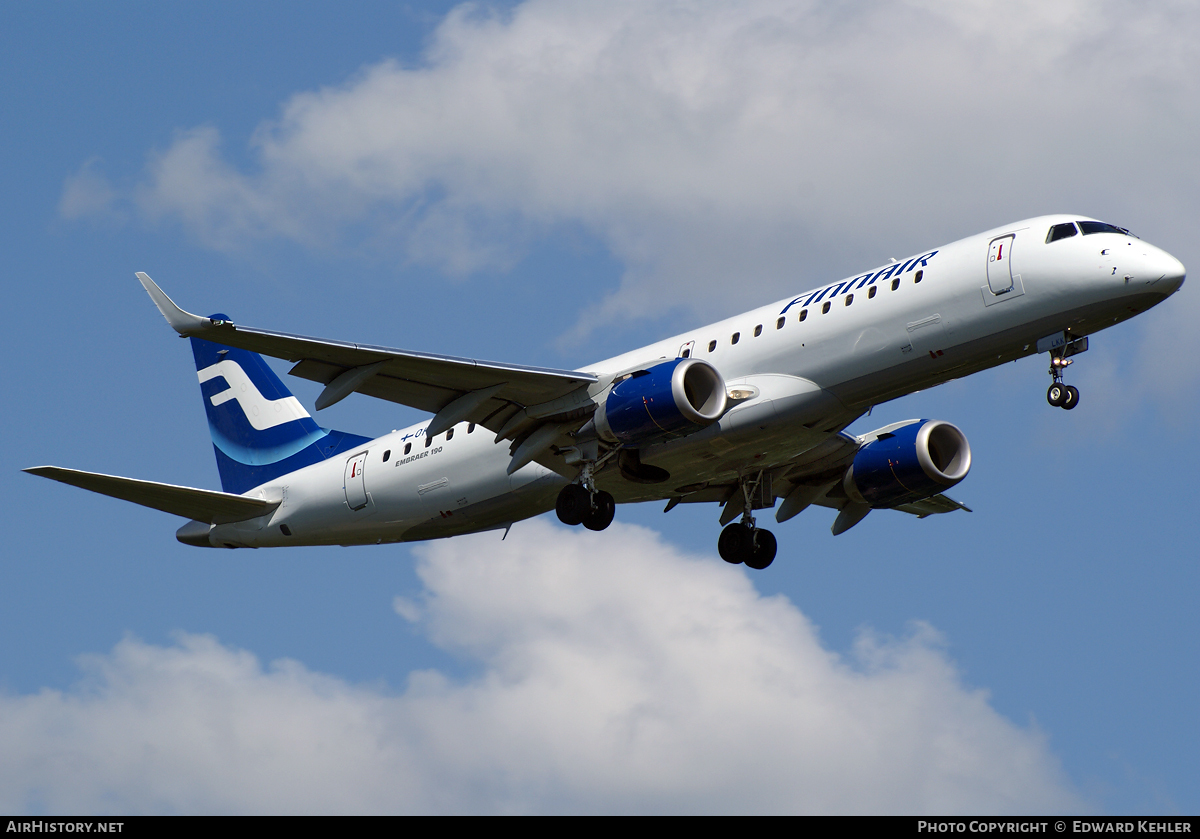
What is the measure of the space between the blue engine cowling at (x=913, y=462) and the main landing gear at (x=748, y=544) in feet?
9.27

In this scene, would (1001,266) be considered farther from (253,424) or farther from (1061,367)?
(253,424)

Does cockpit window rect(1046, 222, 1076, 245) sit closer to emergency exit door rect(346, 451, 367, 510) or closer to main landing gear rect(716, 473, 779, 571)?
main landing gear rect(716, 473, 779, 571)

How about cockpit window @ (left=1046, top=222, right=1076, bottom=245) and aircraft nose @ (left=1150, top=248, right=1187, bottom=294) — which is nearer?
aircraft nose @ (left=1150, top=248, right=1187, bottom=294)

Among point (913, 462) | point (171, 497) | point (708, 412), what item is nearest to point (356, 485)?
point (171, 497)

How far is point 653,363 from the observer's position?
3131 centimetres

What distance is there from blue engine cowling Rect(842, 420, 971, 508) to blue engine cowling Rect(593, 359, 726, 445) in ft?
21.4

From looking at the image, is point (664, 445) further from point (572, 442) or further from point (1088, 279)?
point (1088, 279)

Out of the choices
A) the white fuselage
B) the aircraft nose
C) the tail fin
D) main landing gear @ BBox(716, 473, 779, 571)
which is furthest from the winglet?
the aircraft nose

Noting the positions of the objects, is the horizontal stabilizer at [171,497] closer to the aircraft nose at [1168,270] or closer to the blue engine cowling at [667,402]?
the blue engine cowling at [667,402]

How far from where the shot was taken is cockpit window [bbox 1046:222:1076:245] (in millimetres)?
28656

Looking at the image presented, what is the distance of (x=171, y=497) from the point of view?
36344 mm

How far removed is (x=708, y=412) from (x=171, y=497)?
14477 mm
